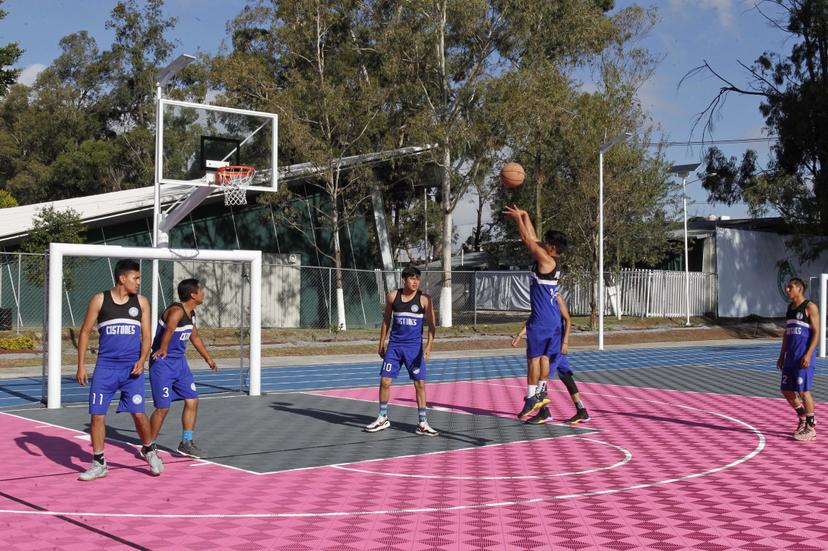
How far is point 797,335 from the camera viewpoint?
12180 mm

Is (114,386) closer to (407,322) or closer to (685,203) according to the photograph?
(407,322)

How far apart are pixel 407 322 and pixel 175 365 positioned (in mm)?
3190

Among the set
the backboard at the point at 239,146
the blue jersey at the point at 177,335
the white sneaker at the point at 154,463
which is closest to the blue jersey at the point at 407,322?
the blue jersey at the point at 177,335

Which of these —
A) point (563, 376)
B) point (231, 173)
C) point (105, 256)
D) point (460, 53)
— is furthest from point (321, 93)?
point (563, 376)

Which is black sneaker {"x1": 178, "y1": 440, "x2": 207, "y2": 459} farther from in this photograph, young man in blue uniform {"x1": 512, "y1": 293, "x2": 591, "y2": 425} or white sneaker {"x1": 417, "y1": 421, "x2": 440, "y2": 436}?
young man in blue uniform {"x1": 512, "y1": 293, "x2": 591, "y2": 425}

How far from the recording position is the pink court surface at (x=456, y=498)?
7.11 m

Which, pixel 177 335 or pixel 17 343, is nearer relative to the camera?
pixel 177 335

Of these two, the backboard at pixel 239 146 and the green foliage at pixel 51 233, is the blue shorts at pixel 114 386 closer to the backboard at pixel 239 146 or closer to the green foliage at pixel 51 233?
the backboard at pixel 239 146

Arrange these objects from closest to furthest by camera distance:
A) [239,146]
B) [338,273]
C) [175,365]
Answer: [175,365], [239,146], [338,273]

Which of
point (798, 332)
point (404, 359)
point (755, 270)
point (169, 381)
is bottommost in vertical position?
point (169, 381)

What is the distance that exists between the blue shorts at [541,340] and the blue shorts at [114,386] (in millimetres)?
5189

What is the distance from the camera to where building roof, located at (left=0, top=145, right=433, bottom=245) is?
3206 centimetres

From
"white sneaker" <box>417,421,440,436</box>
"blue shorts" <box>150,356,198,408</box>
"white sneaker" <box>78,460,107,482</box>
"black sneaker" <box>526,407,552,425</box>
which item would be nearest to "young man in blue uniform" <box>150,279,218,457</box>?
"blue shorts" <box>150,356,198,408</box>

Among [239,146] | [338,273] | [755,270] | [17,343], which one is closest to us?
[17,343]
